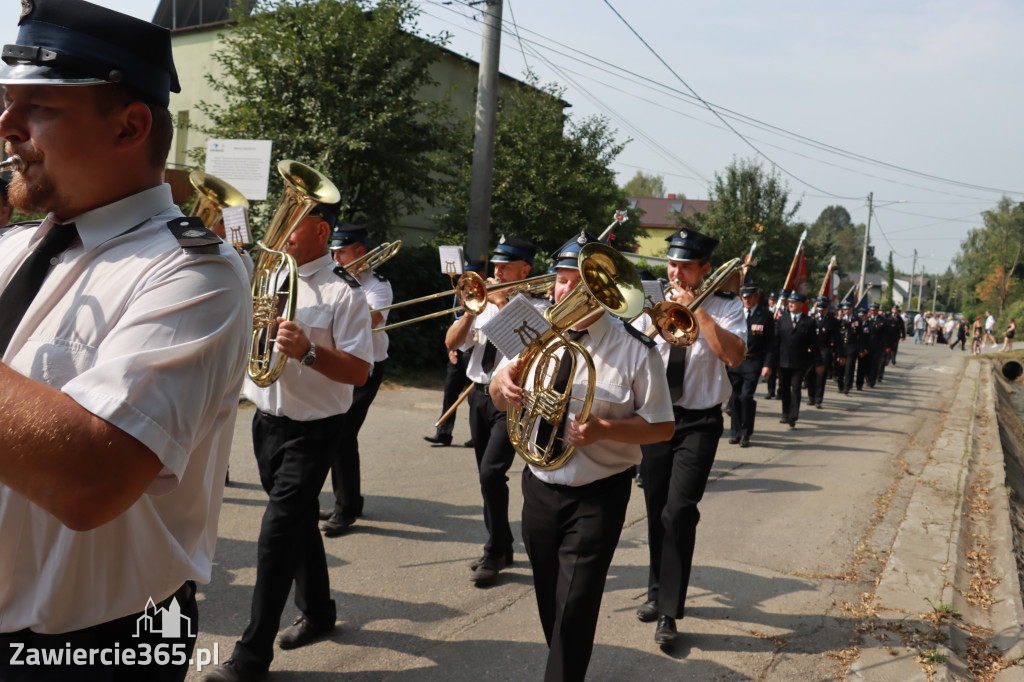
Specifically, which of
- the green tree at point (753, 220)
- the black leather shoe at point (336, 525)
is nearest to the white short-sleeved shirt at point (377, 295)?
the black leather shoe at point (336, 525)

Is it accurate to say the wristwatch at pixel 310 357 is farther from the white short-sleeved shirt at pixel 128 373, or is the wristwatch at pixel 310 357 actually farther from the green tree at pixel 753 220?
the green tree at pixel 753 220

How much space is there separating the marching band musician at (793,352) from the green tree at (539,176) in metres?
6.86

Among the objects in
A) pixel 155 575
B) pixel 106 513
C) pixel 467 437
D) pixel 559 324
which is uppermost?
pixel 559 324

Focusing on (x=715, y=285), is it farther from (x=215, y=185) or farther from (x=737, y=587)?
(x=215, y=185)

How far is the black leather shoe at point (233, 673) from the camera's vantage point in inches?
132

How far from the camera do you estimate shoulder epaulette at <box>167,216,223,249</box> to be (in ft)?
4.94

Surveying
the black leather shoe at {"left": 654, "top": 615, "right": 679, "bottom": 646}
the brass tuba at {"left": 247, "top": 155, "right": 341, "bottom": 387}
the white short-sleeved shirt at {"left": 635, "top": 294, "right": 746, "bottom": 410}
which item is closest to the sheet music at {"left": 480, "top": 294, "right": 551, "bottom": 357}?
the brass tuba at {"left": 247, "top": 155, "right": 341, "bottom": 387}

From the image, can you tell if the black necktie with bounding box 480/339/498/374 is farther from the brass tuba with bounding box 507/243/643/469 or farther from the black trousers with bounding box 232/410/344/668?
the brass tuba with bounding box 507/243/643/469

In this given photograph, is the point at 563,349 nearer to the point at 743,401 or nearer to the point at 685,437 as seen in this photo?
the point at 685,437

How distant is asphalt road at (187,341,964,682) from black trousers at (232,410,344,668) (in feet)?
0.71

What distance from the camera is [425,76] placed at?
551 inches

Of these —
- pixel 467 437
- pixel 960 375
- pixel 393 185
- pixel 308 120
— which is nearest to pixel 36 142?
pixel 467 437

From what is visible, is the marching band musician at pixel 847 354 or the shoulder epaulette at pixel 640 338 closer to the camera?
the shoulder epaulette at pixel 640 338

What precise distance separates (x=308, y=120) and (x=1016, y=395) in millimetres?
23070
